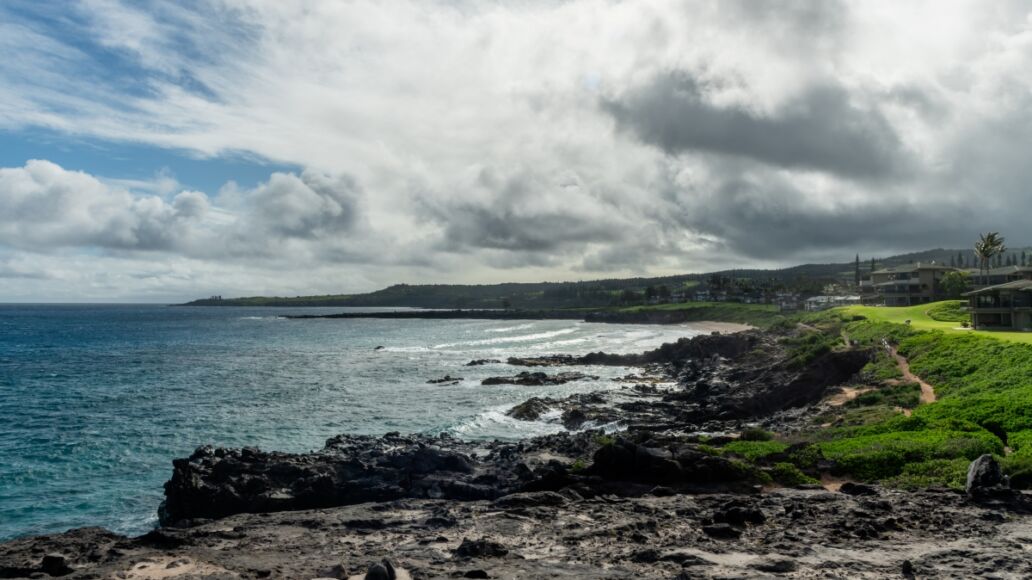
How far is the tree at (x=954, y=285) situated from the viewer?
104 meters

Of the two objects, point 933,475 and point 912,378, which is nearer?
point 933,475

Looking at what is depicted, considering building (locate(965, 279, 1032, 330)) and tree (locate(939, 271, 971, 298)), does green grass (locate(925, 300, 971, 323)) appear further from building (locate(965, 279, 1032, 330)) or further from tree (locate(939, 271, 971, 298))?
tree (locate(939, 271, 971, 298))

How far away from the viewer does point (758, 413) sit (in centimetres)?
4391

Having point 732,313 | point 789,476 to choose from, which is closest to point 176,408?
point 789,476

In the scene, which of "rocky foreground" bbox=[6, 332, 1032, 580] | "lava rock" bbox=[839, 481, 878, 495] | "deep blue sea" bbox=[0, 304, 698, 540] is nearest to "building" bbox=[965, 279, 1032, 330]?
"deep blue sea" bbox=[0, 304, 698, 540]

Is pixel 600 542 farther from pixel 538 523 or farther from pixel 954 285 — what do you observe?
pixel 954 285

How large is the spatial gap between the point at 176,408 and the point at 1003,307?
72550 millimetres

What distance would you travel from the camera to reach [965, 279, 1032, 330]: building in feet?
199

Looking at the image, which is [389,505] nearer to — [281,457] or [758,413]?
[281,457]

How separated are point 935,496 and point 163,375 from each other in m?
69.8

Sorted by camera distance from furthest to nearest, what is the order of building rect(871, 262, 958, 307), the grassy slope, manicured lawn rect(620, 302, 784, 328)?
manicured lawn rect(620, 302, 784, 328), building rect(871, 262, 958, 307), the grassy slope

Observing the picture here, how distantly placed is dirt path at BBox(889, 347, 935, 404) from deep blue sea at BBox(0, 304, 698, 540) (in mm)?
21613

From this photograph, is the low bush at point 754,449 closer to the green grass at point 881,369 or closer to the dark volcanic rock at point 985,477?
the dark volcanic rock at point 985,477

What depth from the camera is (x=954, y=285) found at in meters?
105
